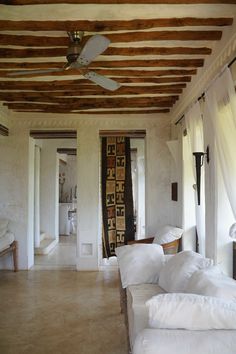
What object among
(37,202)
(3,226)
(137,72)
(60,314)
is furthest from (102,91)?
(37,202)

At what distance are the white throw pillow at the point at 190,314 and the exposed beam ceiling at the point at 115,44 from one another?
6.47 ft

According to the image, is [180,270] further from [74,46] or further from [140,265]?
[74,46]

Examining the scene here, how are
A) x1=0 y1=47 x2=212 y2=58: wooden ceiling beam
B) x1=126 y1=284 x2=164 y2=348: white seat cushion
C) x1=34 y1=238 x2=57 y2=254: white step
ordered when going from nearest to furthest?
x1=126 y1=284 x2=164 y2=348: white seat cushion, x1=0 y1=47 x2=212 y2=58: wooden ceiling beam, x1=34 y1=238 x2=57 y2=254: white step

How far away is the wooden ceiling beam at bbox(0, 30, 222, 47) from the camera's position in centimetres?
300

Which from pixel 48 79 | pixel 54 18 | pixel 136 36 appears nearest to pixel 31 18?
pixel 54 18

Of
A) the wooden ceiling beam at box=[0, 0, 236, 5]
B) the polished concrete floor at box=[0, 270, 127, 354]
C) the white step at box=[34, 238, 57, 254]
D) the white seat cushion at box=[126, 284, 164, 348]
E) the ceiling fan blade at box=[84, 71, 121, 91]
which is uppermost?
the wooden ceiling beam at box=[0, 0, 236, 5]

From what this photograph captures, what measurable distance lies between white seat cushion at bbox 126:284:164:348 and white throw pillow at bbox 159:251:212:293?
0.13 m

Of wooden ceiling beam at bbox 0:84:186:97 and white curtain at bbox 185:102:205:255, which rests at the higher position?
wooden ceiling beam at bbox 0:84:186:97

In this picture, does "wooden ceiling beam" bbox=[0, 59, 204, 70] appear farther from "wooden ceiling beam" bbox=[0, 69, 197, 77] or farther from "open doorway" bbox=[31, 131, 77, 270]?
"open doorway" bbox=[31, 131, 77, 270]

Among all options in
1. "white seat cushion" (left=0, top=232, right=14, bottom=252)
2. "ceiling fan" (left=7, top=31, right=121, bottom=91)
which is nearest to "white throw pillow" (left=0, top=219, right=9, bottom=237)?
"white seat cushion" (left=0, top=232, right=14, bottom=252)

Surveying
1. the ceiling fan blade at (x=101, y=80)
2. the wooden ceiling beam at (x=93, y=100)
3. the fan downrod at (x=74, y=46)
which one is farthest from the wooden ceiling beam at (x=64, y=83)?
the fan downrod at (x=74, y=46)

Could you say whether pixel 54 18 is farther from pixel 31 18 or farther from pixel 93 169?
pixel 93 169

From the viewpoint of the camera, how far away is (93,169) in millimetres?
6016

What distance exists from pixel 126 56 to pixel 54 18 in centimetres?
100
